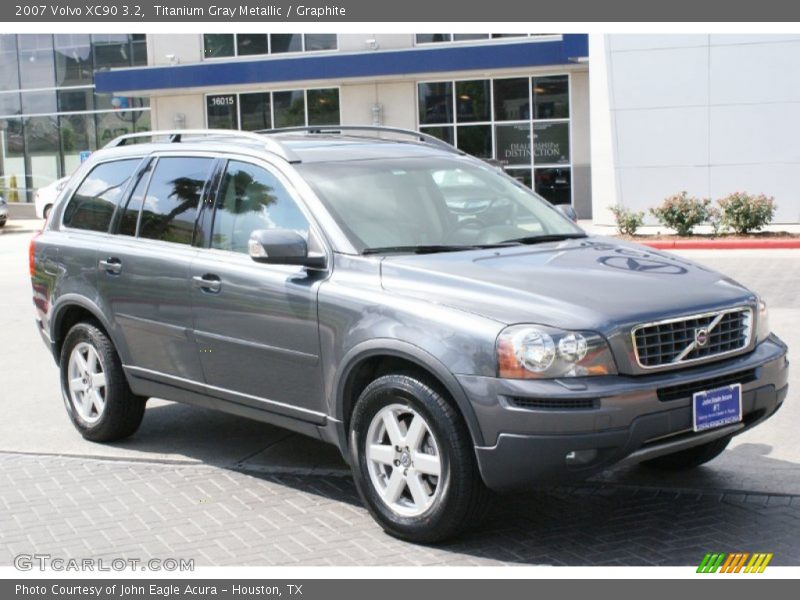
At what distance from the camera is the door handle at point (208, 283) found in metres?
6.21

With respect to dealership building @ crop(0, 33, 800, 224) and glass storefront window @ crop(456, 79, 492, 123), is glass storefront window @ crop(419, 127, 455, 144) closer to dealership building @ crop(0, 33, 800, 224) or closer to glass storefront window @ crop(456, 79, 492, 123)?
dealership building @ crop(0, 33, 800, 224)

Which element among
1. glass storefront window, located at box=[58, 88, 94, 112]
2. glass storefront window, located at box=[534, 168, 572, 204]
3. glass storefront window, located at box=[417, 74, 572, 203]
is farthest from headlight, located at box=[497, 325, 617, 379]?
glass storefront window, located at box=[58, 88, 94, 112]

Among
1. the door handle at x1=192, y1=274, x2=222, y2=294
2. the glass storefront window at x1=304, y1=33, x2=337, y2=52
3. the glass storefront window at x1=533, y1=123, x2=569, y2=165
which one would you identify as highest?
the glass storefront window at x1=304, y1=33, x2=337, y2=52

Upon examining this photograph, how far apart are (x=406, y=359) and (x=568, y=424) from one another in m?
0.84

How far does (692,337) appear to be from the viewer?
16.8 feet

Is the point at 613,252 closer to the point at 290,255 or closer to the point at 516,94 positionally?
the point at 290,255

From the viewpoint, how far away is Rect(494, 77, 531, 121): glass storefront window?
32219mm

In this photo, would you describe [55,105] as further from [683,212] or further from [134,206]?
[134,206]

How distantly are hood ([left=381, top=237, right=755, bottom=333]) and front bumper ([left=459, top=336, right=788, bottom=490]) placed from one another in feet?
0.92

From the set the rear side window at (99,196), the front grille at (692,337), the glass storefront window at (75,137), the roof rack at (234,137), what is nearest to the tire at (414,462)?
the front grille at (692,337)

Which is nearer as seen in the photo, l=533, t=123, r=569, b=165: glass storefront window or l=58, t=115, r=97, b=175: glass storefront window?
l=533, t=123, r=569, b=165: glass storefront window

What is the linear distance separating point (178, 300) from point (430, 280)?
73.0 inches

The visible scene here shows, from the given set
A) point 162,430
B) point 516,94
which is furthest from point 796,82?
point 162,430

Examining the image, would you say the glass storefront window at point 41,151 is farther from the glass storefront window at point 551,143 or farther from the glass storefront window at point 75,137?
the glass storefront window at point 551,143
